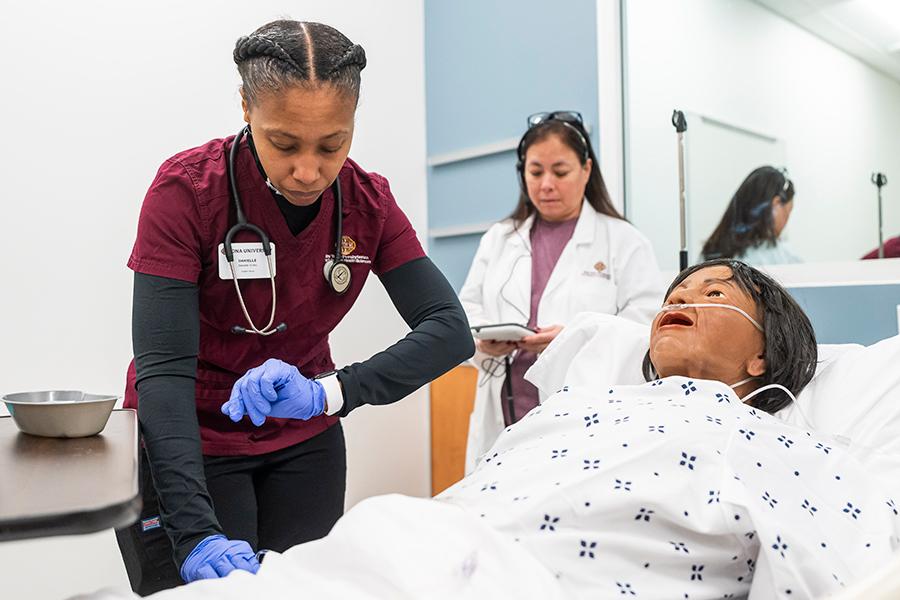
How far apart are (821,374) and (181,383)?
4.20 ft

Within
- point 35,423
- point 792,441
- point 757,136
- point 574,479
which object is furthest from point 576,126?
point 35,423

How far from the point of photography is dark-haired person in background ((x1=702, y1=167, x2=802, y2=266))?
8.54ft

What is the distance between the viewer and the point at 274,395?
3.94 feet

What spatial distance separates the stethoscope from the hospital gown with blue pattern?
1.36 ft

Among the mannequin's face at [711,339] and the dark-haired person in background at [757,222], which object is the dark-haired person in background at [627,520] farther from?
the dark-haired person in background at [757,222]

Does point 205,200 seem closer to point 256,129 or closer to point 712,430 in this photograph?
point 256,129

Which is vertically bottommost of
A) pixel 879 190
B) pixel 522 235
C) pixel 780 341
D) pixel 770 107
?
pixel 780 341

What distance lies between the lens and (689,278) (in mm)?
1676

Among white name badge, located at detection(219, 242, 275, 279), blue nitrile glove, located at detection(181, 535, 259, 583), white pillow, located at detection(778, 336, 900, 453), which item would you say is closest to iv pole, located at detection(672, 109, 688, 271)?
white pillow, located at detection(778, 336, 900, 453)

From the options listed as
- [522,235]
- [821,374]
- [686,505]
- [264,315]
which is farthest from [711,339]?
[522,235]

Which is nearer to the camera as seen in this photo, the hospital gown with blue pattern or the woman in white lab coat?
the hospital gown with blue pattern

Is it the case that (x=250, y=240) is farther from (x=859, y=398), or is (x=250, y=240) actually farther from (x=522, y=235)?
(x=522, y=235)

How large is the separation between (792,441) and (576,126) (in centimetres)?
149

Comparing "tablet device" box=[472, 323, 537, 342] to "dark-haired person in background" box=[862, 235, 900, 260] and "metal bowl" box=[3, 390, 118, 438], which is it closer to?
"dark-haired person in background" box=[862, 235, 900, 260]
